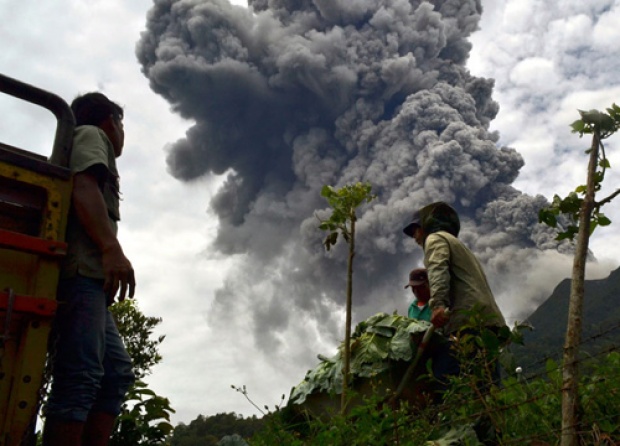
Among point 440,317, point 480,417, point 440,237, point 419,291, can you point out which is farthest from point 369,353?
point 480,417

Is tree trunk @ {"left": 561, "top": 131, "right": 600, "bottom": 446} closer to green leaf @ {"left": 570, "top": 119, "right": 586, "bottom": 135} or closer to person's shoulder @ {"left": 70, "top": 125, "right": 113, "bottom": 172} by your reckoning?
green leaf @ {"left": 570, "top": 119, "right": 586, "bottom": 135}

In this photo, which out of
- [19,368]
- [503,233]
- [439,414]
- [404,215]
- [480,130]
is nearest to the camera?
[19,368]

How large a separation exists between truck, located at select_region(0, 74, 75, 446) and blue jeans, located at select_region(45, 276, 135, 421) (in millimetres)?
127

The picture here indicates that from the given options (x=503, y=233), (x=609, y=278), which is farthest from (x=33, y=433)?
(x=609, y=278)

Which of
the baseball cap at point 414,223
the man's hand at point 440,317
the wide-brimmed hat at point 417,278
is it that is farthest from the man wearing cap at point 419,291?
the man's hand at point 440,317

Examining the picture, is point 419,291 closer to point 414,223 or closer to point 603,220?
point 414,223

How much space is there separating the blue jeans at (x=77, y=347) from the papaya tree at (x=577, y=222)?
175cm

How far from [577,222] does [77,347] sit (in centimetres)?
202

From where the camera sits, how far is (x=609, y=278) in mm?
85688

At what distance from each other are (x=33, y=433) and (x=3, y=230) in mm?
737

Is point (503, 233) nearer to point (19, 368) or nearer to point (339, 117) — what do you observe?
point (339, 117)

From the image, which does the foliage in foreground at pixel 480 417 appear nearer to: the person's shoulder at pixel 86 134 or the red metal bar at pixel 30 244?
the red metal bar at pixel 30 244

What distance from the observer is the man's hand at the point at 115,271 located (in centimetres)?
→ 242

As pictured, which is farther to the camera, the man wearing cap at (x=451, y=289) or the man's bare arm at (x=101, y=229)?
the man wearing cap at (x=451, y=289)
